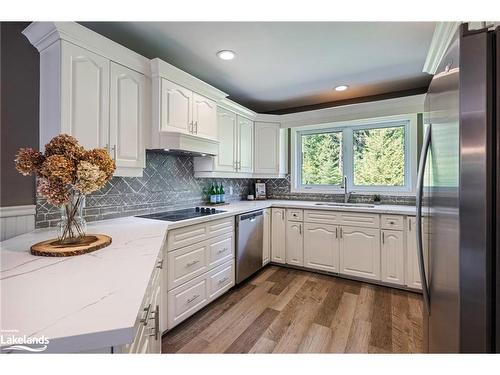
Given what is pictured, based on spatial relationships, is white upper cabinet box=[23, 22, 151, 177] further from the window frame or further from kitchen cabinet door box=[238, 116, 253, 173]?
the window frame

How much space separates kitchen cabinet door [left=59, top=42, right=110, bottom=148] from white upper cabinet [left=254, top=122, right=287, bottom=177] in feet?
7.07

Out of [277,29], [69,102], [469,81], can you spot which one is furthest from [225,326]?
[277,29]

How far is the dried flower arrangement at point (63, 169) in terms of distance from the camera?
100 centimetres

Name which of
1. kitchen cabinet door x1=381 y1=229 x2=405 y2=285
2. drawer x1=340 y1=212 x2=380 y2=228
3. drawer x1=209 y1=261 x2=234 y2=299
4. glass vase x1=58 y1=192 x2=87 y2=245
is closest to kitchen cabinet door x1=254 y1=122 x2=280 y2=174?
drawer x1=340 y1=212 x2=380 y2=228

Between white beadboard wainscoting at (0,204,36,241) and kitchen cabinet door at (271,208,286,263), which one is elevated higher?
white beadboard wainscoting at (0,204,36,241)

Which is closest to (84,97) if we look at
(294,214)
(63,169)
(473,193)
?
(63,169)

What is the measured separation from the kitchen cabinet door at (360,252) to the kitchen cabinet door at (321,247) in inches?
3.1

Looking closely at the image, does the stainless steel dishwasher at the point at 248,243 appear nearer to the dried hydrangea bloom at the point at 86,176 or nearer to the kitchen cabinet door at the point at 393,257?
the kitchen cabinet door at the point at 393,257

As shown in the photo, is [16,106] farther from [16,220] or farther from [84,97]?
[16,220]

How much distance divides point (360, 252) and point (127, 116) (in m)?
2.70

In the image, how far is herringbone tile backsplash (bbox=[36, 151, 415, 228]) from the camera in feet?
6.11

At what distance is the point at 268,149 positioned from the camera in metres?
3.55

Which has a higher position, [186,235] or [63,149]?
[63,149]

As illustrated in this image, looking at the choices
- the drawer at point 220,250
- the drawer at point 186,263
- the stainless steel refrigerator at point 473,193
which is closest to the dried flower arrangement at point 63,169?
the drawer at point 186,263
